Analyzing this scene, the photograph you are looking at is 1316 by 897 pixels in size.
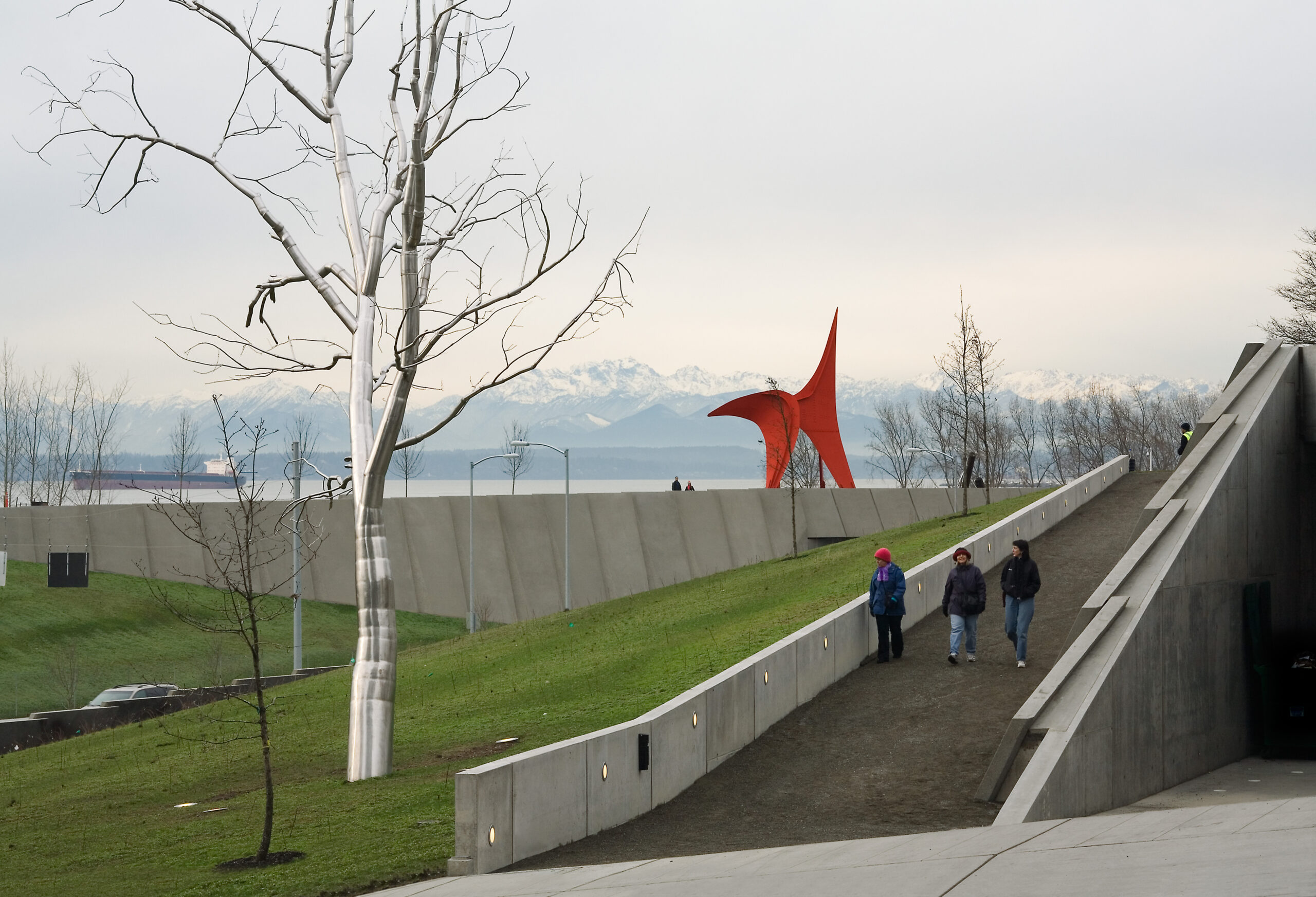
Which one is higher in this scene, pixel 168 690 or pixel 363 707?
pixel 363 707

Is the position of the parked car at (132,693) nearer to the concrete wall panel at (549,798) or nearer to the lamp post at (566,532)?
the lamp post at (566,532)

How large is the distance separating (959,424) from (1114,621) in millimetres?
92986

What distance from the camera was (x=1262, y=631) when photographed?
1873 cm

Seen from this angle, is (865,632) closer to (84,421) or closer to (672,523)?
(672,523)

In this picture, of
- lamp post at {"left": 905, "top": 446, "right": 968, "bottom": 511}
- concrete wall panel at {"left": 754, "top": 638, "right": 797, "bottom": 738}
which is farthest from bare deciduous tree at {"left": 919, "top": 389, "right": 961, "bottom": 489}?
concrete wall panel at {"left": 754, "top": 638, "right": 797, "bottom": 738}

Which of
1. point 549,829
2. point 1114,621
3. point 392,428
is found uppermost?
point 392,428

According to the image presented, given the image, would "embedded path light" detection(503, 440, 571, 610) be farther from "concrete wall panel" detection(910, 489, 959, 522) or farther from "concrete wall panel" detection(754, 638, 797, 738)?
"concrete wall panel" detection(754, 638, 797, 738)

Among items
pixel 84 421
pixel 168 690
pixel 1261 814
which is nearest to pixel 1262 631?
pixel 1261 814

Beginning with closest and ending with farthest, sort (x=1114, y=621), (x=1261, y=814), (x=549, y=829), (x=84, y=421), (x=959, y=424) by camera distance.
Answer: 1. (x=1261, y=814)
2. (x=549, y=829)
3. (x=1114, y=621)
4. (x=84, y=421)
5. (x=959, y=424)

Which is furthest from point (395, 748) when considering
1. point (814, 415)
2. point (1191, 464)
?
point (814, 415)

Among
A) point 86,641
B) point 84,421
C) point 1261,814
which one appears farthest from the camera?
point 84,421

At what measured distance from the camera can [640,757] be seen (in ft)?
36.6

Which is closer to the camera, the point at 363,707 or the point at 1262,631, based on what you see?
the point at 363,707

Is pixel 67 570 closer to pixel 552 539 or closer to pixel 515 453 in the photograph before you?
pixel 515 453
